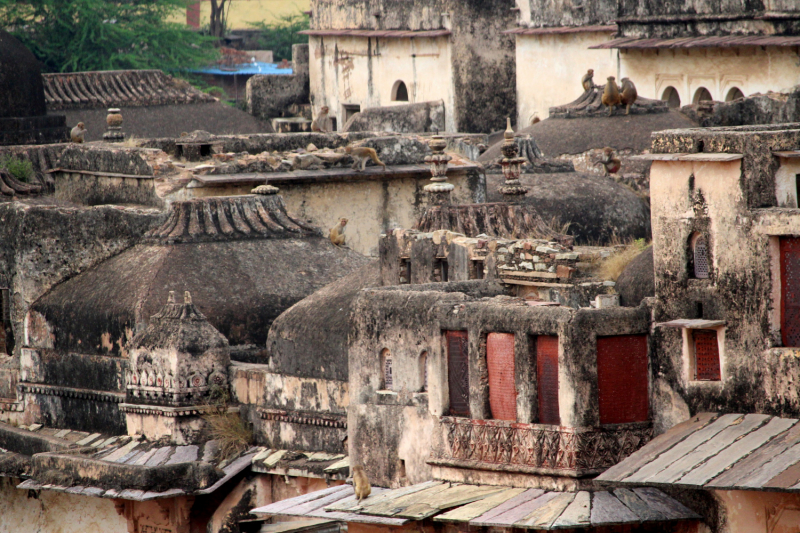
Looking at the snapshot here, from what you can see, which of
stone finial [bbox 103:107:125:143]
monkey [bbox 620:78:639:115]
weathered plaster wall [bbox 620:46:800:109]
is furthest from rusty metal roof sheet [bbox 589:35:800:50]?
stone finial [bbox 103:107:125:143]

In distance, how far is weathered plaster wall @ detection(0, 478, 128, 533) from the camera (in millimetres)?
22219

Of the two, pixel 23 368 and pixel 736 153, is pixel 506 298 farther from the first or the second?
pixel 23 368

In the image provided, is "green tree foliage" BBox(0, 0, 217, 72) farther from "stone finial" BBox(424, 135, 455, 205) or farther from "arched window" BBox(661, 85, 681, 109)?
"stone finial" BBox(424, 135, 455, 205)

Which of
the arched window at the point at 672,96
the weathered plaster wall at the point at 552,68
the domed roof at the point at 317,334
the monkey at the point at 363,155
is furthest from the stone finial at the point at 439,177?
the weathered plaster wall at the point at 552,68

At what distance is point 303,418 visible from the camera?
20.2 meters

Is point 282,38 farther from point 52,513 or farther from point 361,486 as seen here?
point 361,486

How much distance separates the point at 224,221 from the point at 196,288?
132 cm

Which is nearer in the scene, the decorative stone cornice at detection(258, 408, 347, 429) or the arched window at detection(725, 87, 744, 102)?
the decorative stone cornice at detection(258, 408, 347, 429)

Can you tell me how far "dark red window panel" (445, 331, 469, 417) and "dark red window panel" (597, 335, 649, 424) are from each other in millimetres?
1334

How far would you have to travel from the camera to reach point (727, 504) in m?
16.1

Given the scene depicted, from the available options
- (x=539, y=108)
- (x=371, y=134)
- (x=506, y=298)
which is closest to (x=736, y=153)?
(x=506, y=298)

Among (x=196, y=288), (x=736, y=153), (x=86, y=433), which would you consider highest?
(x=736, y=153)

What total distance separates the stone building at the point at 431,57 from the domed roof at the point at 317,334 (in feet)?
67.2

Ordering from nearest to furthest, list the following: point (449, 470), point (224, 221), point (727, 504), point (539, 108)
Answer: point (727, 504)
point (449, 470)
point (224, 221)
point (539, 108)
